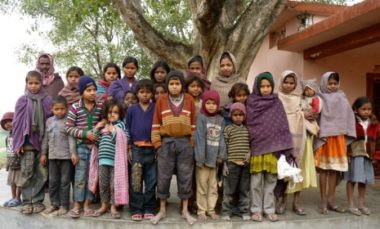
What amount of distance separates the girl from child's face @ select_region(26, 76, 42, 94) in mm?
1962

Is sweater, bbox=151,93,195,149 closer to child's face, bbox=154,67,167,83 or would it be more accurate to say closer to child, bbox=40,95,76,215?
child's face, bbox=154,67,167,83

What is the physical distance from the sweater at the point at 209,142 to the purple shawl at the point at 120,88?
0.94m

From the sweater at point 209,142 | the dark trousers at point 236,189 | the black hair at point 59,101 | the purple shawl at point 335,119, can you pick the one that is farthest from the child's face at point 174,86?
the purple shawl at point 335,119

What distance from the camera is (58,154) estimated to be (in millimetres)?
3836

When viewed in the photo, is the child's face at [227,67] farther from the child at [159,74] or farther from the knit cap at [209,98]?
the child at [159,74]

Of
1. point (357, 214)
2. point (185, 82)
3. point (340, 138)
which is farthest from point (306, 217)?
point (185, 82)

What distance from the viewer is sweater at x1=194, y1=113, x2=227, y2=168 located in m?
3.73

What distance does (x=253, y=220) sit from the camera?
12.4ft

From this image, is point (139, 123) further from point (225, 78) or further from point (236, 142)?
point (225, 78)

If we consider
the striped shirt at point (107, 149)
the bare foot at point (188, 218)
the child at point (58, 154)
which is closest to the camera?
the bare foot at point (188, 218)

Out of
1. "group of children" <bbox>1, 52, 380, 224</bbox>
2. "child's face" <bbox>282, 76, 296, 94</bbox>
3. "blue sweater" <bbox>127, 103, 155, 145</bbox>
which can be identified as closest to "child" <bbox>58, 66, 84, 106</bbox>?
"group of children" <bbox>1, 52, 380, 224</bbox>

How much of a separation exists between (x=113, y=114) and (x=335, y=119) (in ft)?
7.99

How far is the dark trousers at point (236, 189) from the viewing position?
3.80m

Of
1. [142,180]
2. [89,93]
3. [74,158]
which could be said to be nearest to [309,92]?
[142,180]
